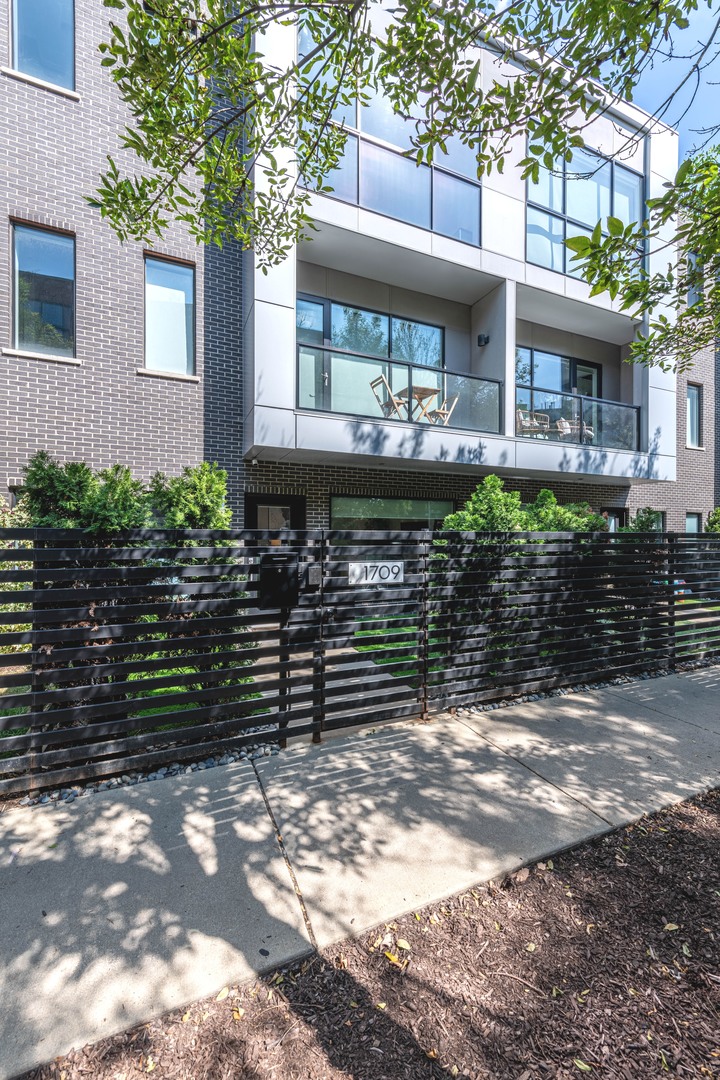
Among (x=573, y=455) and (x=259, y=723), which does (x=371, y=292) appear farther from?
(x=259, y=723)

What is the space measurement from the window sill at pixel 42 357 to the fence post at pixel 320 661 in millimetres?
5527

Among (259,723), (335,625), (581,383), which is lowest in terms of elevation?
(259,723)

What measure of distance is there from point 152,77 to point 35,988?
4.71 meters

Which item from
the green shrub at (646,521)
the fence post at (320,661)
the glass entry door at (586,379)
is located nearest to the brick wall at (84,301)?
the fence post at (320,661)

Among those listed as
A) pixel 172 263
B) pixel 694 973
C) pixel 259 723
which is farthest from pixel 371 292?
pixel 694 973

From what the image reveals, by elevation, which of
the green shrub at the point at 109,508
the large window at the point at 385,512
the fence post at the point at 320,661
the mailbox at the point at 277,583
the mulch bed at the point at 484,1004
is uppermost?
the large window at the point at 385,512

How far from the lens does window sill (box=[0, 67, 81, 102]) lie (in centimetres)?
666

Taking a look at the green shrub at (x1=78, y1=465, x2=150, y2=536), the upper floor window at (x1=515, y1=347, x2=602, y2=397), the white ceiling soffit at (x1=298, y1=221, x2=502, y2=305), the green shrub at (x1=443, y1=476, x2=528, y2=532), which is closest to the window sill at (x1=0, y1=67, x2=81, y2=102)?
the white ceiling soffit at (x1=298, y1=221, x2=502, y2=305)

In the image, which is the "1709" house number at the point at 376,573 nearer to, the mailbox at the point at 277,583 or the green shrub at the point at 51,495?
the mailbox at the point at 277,583

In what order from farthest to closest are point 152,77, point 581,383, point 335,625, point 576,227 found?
point 581,383, point 576,227, point 335,625, point 152,77

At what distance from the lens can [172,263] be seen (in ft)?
25.6

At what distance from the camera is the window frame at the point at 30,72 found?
265 inches

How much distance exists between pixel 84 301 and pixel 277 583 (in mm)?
6187

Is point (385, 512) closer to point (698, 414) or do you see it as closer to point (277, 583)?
point (277, 583)
